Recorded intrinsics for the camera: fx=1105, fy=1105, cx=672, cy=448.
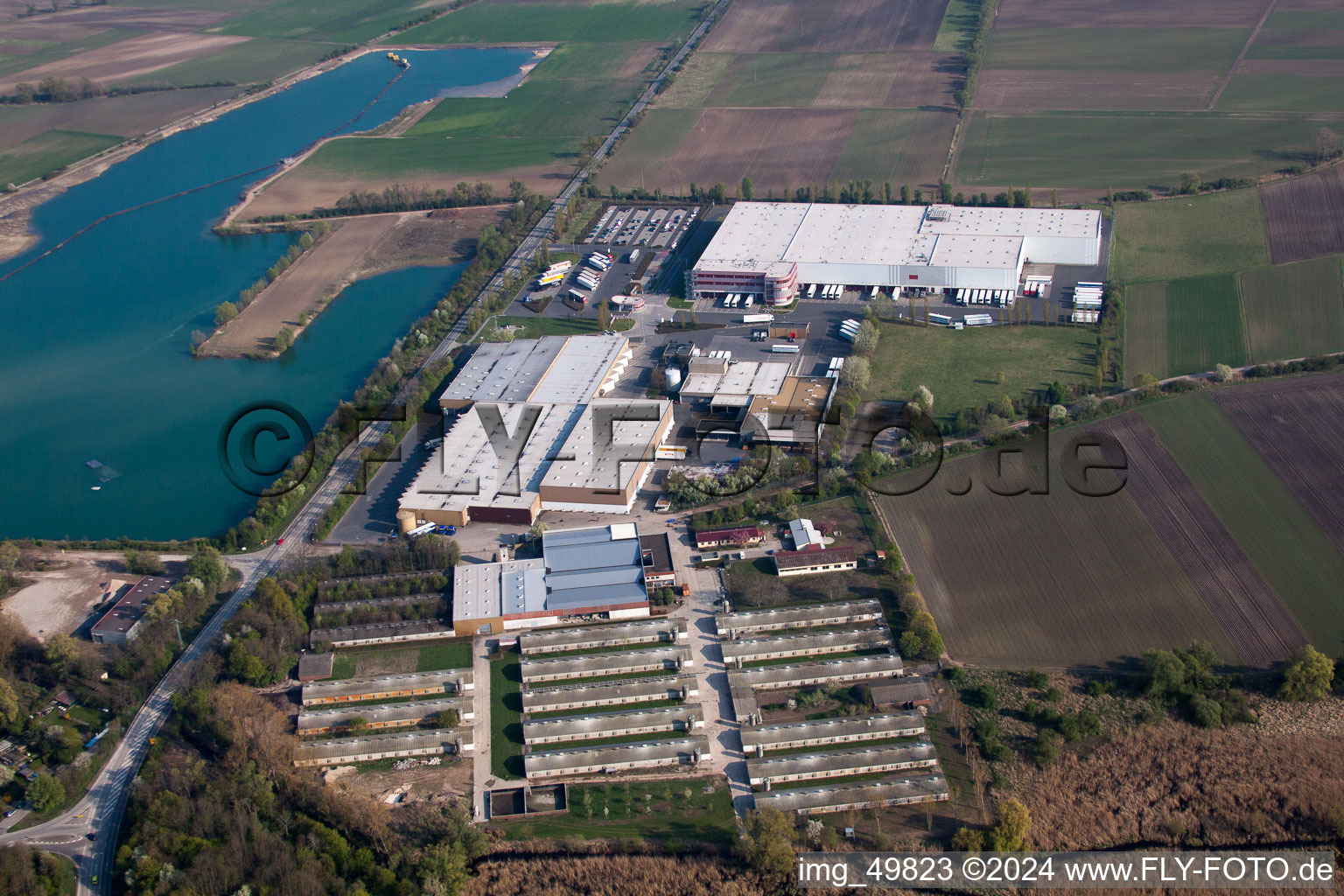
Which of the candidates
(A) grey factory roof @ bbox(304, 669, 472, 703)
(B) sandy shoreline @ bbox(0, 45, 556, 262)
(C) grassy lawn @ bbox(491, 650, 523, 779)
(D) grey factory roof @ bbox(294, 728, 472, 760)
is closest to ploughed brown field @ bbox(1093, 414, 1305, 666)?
(C) grassy lawn @ bbox(491, 650, 523, 779)

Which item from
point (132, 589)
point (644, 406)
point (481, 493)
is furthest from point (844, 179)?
point (132, 589)

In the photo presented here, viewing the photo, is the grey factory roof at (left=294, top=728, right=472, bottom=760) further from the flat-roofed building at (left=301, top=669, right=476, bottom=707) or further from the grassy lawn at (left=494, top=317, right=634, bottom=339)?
the grassy lawn at (left=494, top=317, right=634, bottom=339)

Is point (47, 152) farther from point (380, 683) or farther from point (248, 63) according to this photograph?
point (380, 683)

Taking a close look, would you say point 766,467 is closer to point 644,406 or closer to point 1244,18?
point 644,406

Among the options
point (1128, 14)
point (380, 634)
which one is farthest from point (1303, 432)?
point (1128, 14)

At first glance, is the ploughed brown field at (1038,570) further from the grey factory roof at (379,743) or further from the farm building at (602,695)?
the grey factory roof at (379,743)

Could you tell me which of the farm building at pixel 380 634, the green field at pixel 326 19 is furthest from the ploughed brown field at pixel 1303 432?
the green field at pixel 326 19
